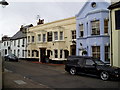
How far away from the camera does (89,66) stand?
15.1 m

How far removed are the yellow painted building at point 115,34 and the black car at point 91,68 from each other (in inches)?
132

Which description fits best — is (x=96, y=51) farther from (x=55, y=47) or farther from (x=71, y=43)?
(x=55, y=47)

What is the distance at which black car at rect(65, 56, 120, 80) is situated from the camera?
13.5 meters

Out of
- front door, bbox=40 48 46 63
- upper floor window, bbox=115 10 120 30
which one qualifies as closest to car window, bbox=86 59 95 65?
upper floor window, bbox=115 10 120 30

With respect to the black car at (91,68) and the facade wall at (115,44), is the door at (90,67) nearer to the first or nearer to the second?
the black car at (91,68)

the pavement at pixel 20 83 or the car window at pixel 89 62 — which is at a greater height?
the car window at pixel 89 62

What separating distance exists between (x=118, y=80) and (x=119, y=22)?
22.3 ft

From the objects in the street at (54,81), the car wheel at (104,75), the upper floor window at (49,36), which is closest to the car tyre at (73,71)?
the street at (54,81)

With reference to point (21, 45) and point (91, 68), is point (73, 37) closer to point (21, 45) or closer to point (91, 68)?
point (91, 68)

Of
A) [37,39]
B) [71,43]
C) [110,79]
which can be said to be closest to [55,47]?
[71,43]

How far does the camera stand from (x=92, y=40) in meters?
21.4

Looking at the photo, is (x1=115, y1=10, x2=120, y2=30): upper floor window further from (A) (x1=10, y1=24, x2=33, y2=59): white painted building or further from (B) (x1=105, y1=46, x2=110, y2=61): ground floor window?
(A) (x1=10, y1=24, x2=33, y2=59): white painted building

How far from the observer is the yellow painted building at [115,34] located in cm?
1780

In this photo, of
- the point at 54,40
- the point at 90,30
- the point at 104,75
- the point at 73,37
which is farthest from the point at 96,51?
the point at 54,40
